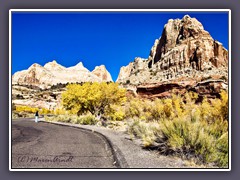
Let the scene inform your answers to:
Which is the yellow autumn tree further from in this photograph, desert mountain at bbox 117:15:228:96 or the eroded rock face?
the eroded rock face

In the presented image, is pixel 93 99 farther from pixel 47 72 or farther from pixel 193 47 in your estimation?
pixel 47 72

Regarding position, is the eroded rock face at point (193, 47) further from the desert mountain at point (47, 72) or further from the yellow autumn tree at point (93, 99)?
the yellow autumn tree at point (93, 99)

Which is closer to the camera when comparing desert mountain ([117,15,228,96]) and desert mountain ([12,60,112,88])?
desert mountain ([12,60,112,88])

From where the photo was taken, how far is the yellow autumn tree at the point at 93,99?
2509 cm

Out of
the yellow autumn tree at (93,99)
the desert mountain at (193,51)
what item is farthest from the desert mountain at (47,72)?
the yellow autumn tree at (93,99)

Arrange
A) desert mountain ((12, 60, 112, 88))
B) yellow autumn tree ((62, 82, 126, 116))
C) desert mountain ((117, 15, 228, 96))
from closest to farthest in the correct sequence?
desert mountain ((12, 60, 112, 88)), desert mountain ((117, 15, 228, 96)), yellow autumn tree ((62, 82, 126, 116))

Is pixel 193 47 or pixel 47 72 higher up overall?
pixel 193 47

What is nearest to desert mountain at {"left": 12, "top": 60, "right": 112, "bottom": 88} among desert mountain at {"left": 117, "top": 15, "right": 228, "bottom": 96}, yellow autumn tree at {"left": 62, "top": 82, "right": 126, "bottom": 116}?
desert mountain at {"left": 117, "top": 15, "right": 228, "bottom": 96}

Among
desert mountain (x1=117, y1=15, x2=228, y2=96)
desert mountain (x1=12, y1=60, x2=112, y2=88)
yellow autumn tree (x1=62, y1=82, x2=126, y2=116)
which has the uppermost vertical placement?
desert mountain (x1=117, y1=15, x2=228, y2=96)

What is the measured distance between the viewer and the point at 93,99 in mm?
25844

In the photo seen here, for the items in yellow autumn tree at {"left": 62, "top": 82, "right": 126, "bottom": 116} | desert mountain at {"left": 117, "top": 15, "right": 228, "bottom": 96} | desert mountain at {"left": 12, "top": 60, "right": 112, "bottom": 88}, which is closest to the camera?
desert mountain at {"left": 12, "top": 60, "right": 112, "bottom": 88}

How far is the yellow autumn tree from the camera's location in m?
25.1

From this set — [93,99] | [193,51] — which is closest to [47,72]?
[193,51]
